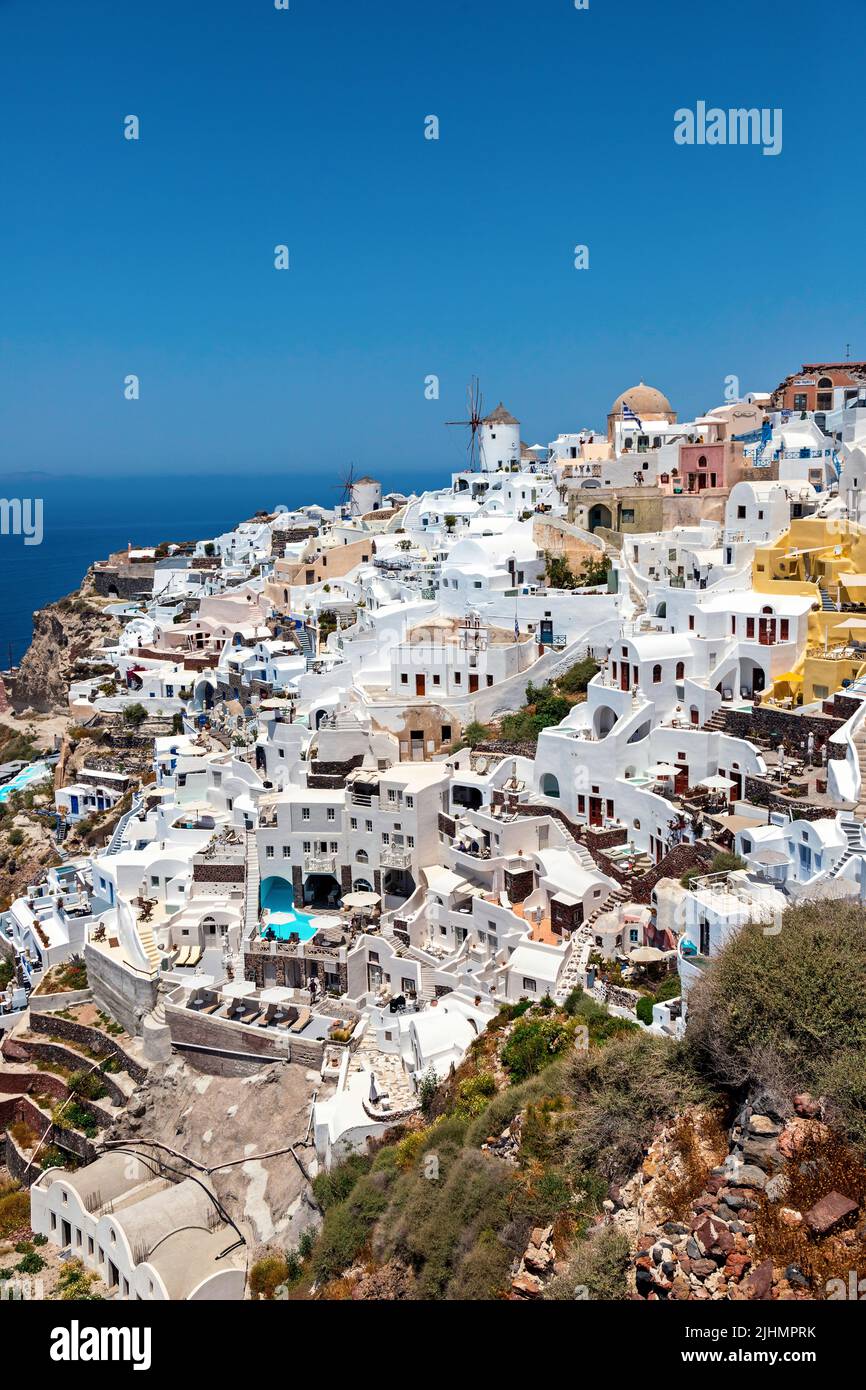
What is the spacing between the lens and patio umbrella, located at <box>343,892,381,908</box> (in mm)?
21734

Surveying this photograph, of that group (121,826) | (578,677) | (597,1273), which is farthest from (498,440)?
(597,1273)

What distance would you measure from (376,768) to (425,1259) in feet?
43.8

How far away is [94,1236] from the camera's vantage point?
1614 cm

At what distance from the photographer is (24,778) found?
37.0 metres

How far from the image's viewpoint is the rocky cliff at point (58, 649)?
45.7 m

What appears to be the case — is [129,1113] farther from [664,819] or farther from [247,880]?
[664,819]

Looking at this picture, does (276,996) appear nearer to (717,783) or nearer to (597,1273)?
(717,783)

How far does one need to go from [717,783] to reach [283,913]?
30.5 ft

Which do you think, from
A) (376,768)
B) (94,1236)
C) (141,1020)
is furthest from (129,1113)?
(376,768)

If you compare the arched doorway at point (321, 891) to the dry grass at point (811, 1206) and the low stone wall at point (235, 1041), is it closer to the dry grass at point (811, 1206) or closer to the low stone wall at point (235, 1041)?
the low stone wall at point (235, 1041)

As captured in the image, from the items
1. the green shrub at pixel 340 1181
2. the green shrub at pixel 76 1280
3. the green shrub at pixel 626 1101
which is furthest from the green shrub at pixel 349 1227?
the green shrub at pixel 76 1280

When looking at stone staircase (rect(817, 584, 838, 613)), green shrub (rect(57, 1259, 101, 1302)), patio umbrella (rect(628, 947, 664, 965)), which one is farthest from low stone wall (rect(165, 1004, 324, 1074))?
stone staircase (rect(817, 584, 838, 613))

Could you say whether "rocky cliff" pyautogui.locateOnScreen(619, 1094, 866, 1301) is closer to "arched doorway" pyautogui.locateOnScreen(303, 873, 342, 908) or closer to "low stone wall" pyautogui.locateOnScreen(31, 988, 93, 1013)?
"arched doorway" pyautogui.locateOnScreen(303, 873, 342, 908)

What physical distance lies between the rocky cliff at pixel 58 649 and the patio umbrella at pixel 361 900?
83.5 ft
